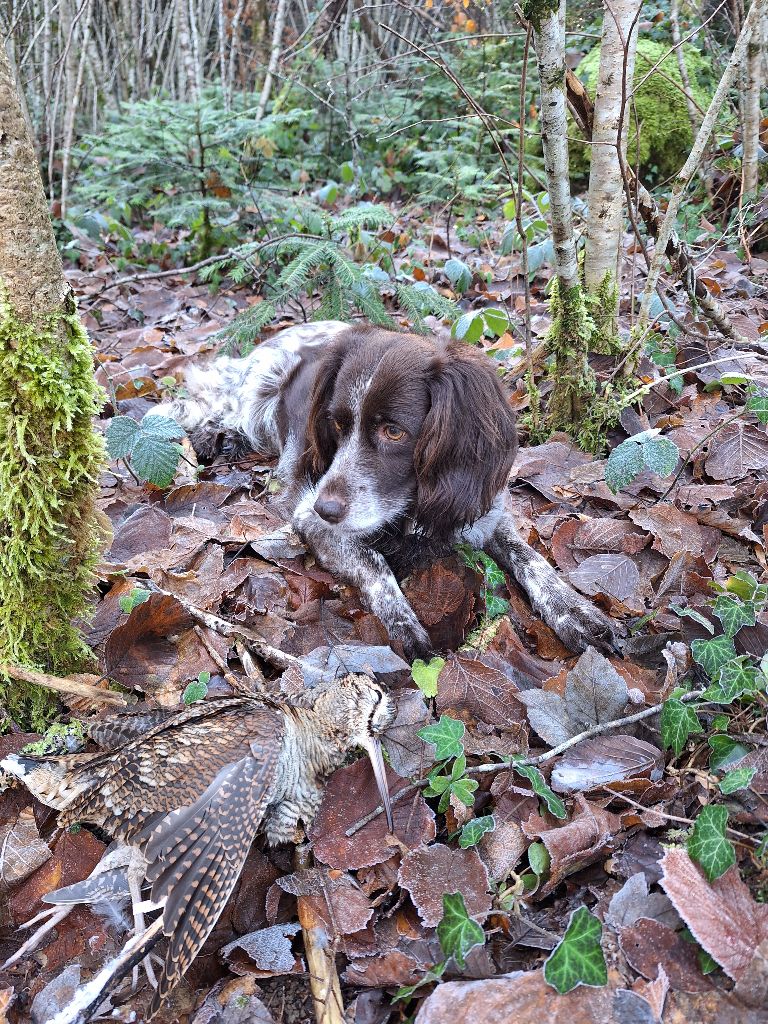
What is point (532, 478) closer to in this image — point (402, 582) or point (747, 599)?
point (402, 582)

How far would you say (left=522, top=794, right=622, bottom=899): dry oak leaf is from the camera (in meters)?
2.06

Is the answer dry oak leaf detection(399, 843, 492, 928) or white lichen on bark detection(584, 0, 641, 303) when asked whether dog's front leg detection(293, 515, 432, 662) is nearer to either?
dry oak leaf detection(399, 843, 492, 928)

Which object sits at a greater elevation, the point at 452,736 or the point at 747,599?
the point at 747,599

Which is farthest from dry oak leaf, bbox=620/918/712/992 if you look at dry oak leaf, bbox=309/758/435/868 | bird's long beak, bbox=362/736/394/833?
bird's long beak, bbox=362/736/394/833

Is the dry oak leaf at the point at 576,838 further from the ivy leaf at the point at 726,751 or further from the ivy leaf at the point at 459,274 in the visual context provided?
the ivy leaf at the point at 459,274

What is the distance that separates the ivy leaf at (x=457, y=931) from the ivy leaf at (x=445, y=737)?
0.40 metres

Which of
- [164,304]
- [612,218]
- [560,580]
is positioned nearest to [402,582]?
[560,580]

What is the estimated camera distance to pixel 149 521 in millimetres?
3803

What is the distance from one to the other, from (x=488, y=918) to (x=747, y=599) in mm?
1285

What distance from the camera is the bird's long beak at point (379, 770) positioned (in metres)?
2.29

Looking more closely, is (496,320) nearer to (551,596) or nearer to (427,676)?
(551,596)

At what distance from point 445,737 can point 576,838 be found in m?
0.43

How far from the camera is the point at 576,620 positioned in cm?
315

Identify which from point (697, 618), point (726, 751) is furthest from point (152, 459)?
point (726, 751)
